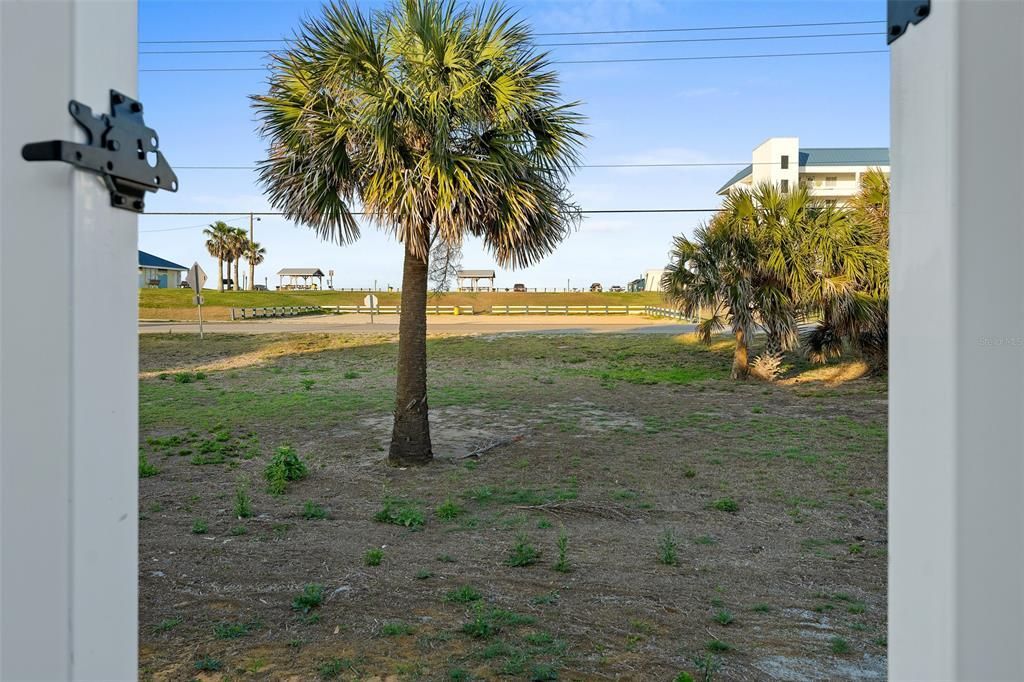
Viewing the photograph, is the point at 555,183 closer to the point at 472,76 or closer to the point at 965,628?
the point at 472,76

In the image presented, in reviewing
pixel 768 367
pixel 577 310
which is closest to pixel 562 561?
pixel 768 367

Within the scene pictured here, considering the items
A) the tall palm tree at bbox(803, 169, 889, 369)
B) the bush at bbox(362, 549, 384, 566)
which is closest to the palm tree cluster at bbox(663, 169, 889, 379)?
the tall palm tree at bbox(803, 169, 889, 369)

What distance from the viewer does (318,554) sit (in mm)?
5246

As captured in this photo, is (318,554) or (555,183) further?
(555,183)

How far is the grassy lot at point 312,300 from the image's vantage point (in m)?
38.5

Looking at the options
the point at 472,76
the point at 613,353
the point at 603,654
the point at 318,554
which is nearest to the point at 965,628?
the point at 603,654

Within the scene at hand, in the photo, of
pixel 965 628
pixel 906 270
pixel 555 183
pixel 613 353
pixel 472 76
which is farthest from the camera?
pixel 613 353

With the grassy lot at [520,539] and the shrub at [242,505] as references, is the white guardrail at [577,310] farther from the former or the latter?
the shrub at [242,505]

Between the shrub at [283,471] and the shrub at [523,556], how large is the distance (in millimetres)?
2977

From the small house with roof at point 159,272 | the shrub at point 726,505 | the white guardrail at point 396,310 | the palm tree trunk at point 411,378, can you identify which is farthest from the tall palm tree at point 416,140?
the small house with roof at point 159,272

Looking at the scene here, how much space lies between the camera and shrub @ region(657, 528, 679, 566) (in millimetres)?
5035

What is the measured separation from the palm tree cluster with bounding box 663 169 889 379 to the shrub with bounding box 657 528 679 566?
29.2 feet

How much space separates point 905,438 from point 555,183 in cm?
699

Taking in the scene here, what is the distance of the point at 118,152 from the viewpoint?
177cm
